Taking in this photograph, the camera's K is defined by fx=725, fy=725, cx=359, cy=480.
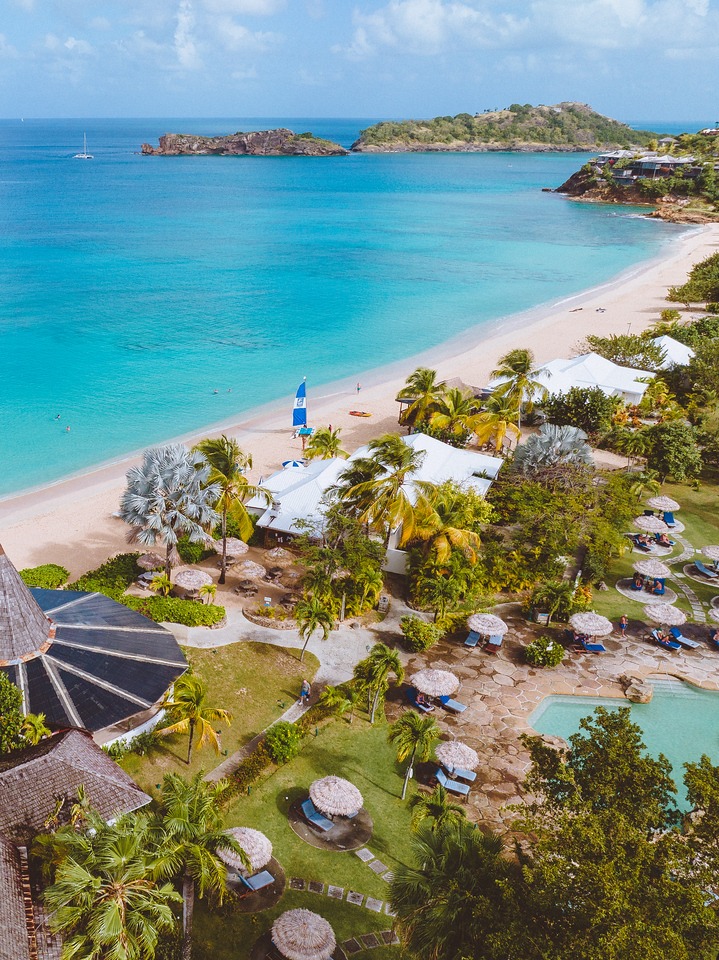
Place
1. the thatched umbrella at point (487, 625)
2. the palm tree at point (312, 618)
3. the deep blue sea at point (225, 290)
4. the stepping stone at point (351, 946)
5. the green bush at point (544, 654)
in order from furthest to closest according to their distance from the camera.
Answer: the deep blue sea at point (225, 290)
the thatched umbrella at point (487, 625)
the green bush at point (544, 654)
the palm tree at point (312, 618)
the stepping stone at point (351, 946)

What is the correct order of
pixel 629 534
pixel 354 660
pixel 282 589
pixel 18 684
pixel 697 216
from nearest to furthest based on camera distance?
pixel 18 684 < pixel 354 660 < pixel 282 589 < pixel 629 534 < pixel 697 216

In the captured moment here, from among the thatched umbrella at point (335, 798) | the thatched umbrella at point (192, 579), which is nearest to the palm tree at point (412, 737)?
the thatched umbrella at point (335, 798)

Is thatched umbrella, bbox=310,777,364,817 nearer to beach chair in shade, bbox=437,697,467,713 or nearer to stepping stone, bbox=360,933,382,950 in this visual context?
stepping stone, bbox=360,933,382,950

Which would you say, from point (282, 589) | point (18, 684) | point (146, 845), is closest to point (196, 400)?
point (282, 589)

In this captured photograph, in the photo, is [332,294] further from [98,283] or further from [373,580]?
[373,580]

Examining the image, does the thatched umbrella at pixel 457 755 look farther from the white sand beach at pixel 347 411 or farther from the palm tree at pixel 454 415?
the palm tree at pixel 454 415

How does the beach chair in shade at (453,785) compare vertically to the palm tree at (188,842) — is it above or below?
below
